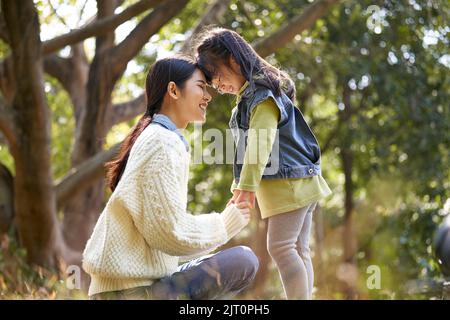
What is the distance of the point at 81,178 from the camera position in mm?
6703

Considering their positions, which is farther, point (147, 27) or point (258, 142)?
point (147, 27)

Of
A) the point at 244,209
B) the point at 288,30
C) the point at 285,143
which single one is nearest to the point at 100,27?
the point at 288,30

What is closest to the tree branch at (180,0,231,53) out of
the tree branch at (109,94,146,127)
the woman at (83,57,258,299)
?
the tree branch at (109,94,146,127)

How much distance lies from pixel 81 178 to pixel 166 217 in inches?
161

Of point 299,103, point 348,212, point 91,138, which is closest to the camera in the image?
point 91,138

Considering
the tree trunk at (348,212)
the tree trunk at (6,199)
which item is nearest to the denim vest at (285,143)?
the tree trunk at (6,199)

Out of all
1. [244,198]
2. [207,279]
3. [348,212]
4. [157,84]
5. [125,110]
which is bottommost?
[348,212]

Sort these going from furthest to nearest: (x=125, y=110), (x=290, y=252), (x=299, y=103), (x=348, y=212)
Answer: (x=348, y=212) < (x=299, y=103) < (x=125, y=110) < (x=290, y=252)

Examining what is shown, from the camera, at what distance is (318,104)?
39.0 ft

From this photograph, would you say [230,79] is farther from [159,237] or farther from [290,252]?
[159,237]

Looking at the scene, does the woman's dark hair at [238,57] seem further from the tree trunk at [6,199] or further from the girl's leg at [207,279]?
the tree trunk at [6,199]

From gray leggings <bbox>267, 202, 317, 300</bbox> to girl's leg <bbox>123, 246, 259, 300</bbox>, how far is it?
0.44 meters

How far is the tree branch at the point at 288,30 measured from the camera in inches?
243
